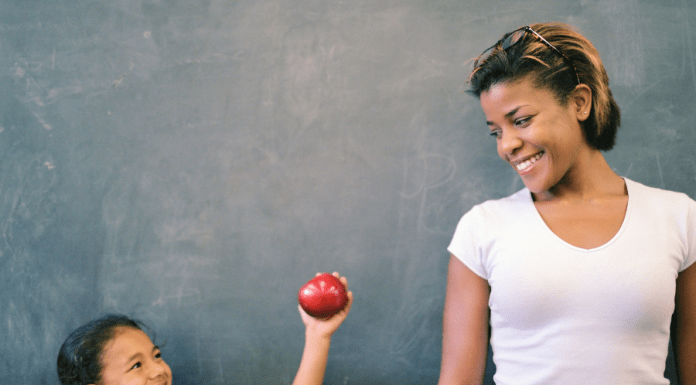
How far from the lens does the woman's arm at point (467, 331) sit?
1.05 m

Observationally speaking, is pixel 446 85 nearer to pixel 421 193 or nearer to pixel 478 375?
pixel 421 193

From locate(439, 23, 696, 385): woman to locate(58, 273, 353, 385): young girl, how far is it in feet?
1.12

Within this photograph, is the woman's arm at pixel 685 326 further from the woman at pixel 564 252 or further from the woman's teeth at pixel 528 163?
the woman's teeth at pixel 528 163

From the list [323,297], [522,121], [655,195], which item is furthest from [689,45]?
[323,297]

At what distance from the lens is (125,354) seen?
1.23 meters

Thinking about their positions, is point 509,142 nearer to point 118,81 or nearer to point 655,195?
point 655,195

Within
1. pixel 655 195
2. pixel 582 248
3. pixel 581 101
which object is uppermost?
pixel 581 101

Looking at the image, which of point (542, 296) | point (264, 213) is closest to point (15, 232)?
point (264, 213)

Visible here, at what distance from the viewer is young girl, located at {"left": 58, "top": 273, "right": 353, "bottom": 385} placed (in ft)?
3.81

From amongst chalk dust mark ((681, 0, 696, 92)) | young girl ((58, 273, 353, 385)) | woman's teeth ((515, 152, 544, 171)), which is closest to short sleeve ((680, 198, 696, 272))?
woman's teeth ((515, 152, 544, 171))

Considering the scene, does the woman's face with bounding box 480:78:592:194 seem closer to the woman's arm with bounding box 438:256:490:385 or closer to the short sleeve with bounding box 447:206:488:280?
the short sleeve with bounding box 447:206:488:280

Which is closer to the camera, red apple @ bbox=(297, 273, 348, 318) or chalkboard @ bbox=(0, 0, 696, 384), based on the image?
red apple @ bbox=(297, 273, 348, 318)

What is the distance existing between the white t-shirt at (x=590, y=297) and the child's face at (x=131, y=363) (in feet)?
3.31

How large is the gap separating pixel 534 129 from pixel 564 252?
11.8 inches
